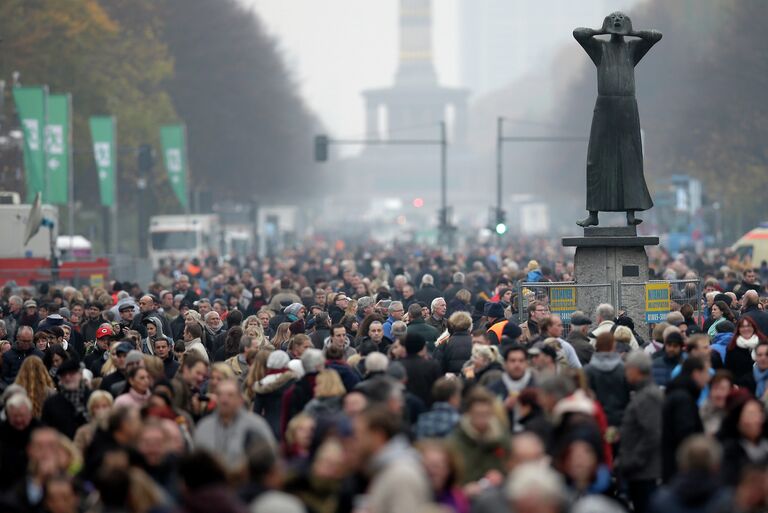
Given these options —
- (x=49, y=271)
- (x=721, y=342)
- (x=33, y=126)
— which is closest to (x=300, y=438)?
(x=721, y=342)

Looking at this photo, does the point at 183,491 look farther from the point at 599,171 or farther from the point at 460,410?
the point at 599,171

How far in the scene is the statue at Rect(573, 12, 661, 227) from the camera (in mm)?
23656

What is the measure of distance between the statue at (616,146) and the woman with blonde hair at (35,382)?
943cm

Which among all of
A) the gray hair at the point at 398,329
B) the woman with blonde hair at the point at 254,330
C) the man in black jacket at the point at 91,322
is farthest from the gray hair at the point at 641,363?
the man in black jacket at the point at 91,322

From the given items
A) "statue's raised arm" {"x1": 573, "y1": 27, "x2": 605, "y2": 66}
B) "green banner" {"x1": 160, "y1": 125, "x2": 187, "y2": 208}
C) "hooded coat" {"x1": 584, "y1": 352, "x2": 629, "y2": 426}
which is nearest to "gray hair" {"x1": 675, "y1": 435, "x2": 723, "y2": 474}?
"hooded coat" {"x1": 584, "y1": 352, "x2": 629, "y2": 426}

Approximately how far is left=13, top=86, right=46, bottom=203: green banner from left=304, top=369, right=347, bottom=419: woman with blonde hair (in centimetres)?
3233

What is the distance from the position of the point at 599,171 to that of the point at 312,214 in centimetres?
12891

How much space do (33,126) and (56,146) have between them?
151cm

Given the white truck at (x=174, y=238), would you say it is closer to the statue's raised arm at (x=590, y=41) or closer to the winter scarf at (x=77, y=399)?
the statue's raised arm at (x=590, y=41)

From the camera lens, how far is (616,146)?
24.1 m

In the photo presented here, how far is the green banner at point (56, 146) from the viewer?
4744cm

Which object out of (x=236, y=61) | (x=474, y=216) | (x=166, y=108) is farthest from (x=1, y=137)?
(x=474, y=216)

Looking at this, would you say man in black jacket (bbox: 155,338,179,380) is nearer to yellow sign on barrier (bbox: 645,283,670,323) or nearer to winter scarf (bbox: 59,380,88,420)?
winter scarf (bbox: 59,380,88,420)

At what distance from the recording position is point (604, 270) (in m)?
23.8
